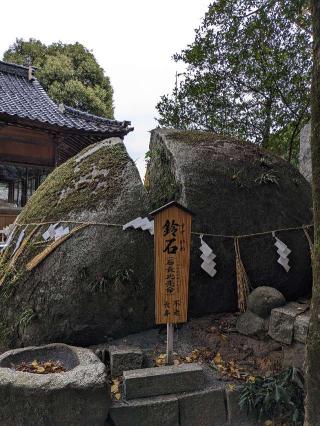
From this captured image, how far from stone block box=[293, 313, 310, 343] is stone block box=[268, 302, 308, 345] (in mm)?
44

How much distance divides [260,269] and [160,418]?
2.06 meters

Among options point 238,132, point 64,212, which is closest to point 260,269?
point 64,212

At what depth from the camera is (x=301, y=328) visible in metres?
3.41

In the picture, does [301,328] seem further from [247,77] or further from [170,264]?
[247,77]

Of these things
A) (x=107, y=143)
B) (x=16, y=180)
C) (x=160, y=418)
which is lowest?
(x=160, y=418)

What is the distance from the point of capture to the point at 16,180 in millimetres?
17078

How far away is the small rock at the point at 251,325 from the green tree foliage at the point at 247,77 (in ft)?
18.0

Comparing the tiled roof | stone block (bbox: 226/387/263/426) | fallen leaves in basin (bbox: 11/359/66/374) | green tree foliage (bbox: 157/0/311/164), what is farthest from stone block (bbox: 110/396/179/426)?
the tiled roof

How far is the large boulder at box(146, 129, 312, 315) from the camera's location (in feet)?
Answer: 14.5

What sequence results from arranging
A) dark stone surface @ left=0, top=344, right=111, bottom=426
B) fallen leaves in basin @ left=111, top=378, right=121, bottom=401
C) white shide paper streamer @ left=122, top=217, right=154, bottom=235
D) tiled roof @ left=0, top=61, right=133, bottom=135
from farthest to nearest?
tiled roof @ left=0, top=61, right=133, bottom=135
white shide paper streamer @ left=122, top=217, right=154, bottom=235
fallen leaves in basin @ left=111, top=378, right=121, bottom=401
dark stone surface @ left=0, top=344, right=111, bottom=426

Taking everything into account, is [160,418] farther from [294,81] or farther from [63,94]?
[63,94]

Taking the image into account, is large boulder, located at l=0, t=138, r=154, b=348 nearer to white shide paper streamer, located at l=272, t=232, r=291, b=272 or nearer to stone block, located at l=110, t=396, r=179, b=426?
stone block, located at l=110, t=396, r=179, b=426

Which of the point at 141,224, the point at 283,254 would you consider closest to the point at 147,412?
the point at 141,224

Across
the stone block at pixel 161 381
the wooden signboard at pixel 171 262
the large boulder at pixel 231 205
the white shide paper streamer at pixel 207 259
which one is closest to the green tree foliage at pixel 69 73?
the large boulder at pixel 231 205
